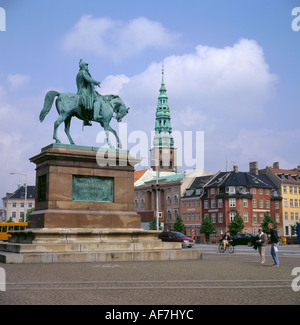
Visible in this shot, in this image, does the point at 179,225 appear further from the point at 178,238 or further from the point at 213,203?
the point at 178,238

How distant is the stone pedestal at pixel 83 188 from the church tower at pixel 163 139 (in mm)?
113209

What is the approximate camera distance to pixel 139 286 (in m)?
9.93

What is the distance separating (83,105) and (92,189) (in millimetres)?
4067

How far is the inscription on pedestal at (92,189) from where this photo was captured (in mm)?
18422

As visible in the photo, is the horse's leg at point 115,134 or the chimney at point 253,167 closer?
the horse's leg at point 115,134

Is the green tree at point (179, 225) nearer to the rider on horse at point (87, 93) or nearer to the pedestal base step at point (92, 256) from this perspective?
the rider on horse at point (87, 93)

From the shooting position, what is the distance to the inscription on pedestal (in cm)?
Answer: 1842

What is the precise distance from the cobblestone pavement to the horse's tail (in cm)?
825

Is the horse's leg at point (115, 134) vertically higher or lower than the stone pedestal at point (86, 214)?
higher

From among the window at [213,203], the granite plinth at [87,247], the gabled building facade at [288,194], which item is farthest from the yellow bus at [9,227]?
the gabled building facade at [288,194]

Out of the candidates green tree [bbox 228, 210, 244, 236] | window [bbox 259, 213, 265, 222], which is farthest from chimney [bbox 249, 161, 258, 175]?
green tree [bbox 228, 210, 244, 236]

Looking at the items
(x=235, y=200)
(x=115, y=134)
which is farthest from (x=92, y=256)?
(x=235, y=200)

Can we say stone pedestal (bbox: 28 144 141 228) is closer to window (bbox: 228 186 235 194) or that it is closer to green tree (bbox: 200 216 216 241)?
green tree (bbox: 200 216 216 241)
